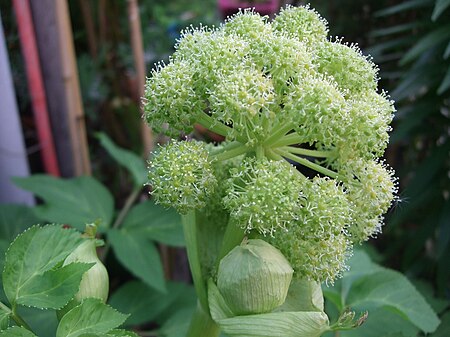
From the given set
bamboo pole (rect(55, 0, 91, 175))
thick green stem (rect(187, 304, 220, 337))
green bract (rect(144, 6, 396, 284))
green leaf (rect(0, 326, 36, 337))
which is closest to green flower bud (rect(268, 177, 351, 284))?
green bract (rect(144, 6, 396, 284))

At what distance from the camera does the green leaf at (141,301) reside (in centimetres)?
91

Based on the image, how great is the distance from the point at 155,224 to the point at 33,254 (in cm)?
39

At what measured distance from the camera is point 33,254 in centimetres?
57

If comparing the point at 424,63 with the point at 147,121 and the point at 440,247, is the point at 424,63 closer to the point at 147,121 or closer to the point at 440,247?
the point at 440,247

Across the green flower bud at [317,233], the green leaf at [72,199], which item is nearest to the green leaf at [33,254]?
the green flower bud at [317,233]

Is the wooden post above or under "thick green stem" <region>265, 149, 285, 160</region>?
above

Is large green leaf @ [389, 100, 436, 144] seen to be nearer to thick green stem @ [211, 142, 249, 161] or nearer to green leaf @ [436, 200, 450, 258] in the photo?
green leaf @ [436, 200, 450, 258]

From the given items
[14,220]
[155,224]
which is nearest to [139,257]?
[155,224]

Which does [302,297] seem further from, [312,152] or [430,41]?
[430,41]

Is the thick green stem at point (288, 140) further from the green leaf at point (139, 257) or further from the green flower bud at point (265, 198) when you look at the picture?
the green leaf at point (139, 257)

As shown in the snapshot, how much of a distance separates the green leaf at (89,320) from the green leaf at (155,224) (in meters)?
0.38

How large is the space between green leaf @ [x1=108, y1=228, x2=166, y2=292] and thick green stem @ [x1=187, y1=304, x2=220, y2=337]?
10.5 inches

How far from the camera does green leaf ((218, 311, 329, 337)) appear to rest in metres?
0.49

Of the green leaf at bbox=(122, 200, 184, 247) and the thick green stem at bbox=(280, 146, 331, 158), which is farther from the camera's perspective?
the green leaf at bbox=(122, 200, 184, 247)
